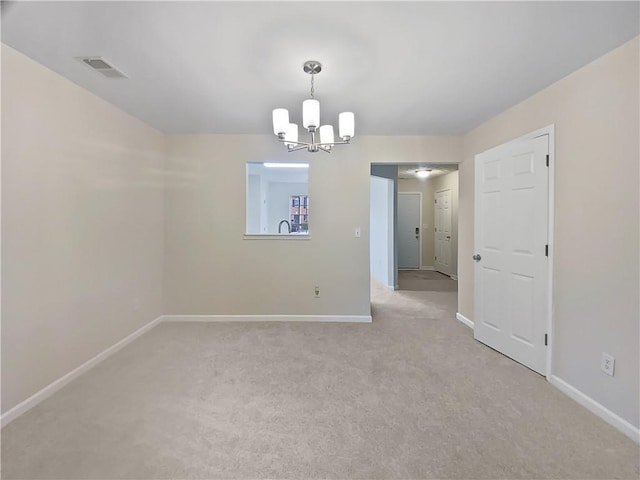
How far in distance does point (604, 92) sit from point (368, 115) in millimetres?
1765

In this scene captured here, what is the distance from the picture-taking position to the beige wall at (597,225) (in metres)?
1.78

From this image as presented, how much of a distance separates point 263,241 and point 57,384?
2284 millimetres

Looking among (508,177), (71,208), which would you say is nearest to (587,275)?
(508,177)

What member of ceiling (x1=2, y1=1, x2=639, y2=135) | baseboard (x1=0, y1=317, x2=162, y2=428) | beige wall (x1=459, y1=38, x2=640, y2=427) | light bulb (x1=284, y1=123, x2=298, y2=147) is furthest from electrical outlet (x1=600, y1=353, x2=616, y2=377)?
baseboard (x1=0, y1=317, x2=162, y2=428)

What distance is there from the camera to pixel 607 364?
6.25ft

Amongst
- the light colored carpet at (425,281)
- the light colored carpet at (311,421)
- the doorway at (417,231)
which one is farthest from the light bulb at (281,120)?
the light colored carpet at (425,281)

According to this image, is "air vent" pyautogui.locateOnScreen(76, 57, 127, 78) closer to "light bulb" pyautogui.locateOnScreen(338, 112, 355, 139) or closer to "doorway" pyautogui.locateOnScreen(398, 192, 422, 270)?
"light bulb" pyautogui.locateOnScreen(338, 112, 355, 139)

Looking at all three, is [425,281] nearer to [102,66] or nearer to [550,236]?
[550,236]

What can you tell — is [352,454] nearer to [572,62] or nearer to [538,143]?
[538,143]

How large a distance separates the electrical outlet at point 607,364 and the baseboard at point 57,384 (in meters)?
3.83

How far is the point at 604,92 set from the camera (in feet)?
6.35

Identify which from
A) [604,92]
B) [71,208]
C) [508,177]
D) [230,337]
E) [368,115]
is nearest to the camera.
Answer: [604,92]

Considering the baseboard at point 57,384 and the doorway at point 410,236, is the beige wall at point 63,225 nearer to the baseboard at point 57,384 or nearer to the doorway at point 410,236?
the baseboard at point 57,384

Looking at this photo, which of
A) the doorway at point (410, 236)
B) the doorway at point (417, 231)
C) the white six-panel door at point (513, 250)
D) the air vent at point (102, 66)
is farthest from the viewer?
the doorway at point (410, 236)
